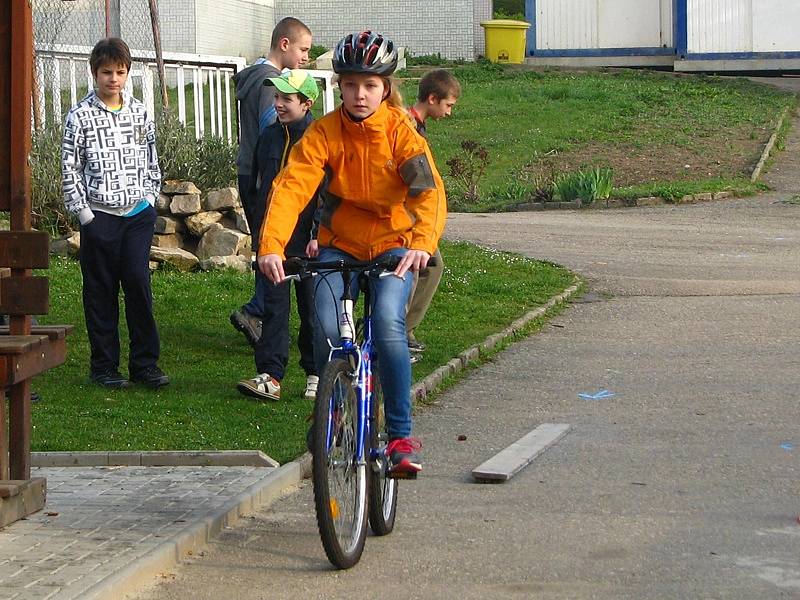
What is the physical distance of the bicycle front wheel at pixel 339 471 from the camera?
541 cm

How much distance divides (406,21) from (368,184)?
1377 inches

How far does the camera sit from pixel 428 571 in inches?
221

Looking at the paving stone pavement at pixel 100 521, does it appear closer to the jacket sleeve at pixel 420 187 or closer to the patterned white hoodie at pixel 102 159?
the jacket sleeve at pixel 420 187

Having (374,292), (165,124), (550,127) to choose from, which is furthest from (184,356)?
(550,127)

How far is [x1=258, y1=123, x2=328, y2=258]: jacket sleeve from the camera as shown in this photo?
19.4 ft

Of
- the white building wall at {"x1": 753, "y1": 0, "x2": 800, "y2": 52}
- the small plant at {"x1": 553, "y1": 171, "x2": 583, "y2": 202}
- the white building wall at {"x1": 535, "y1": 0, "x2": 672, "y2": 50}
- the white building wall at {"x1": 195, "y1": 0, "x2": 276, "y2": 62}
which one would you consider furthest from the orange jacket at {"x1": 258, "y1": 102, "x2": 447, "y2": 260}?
the white building wall at {"x1": 535, "y1": 0, "x2": 672, "y2": 50}

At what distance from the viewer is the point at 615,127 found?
29.7 m

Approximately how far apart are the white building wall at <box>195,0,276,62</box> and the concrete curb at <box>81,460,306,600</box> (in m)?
28.9

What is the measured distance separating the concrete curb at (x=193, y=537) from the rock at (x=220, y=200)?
769 centimetres

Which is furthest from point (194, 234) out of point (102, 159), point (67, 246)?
point (102, 159)

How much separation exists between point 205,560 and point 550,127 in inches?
968

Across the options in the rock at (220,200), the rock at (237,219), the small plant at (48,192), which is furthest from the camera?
the rock at (237,219)

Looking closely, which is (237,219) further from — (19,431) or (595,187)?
(595,187)

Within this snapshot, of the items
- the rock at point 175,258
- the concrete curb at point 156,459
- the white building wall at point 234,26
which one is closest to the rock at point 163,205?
the rock at point 175,258
